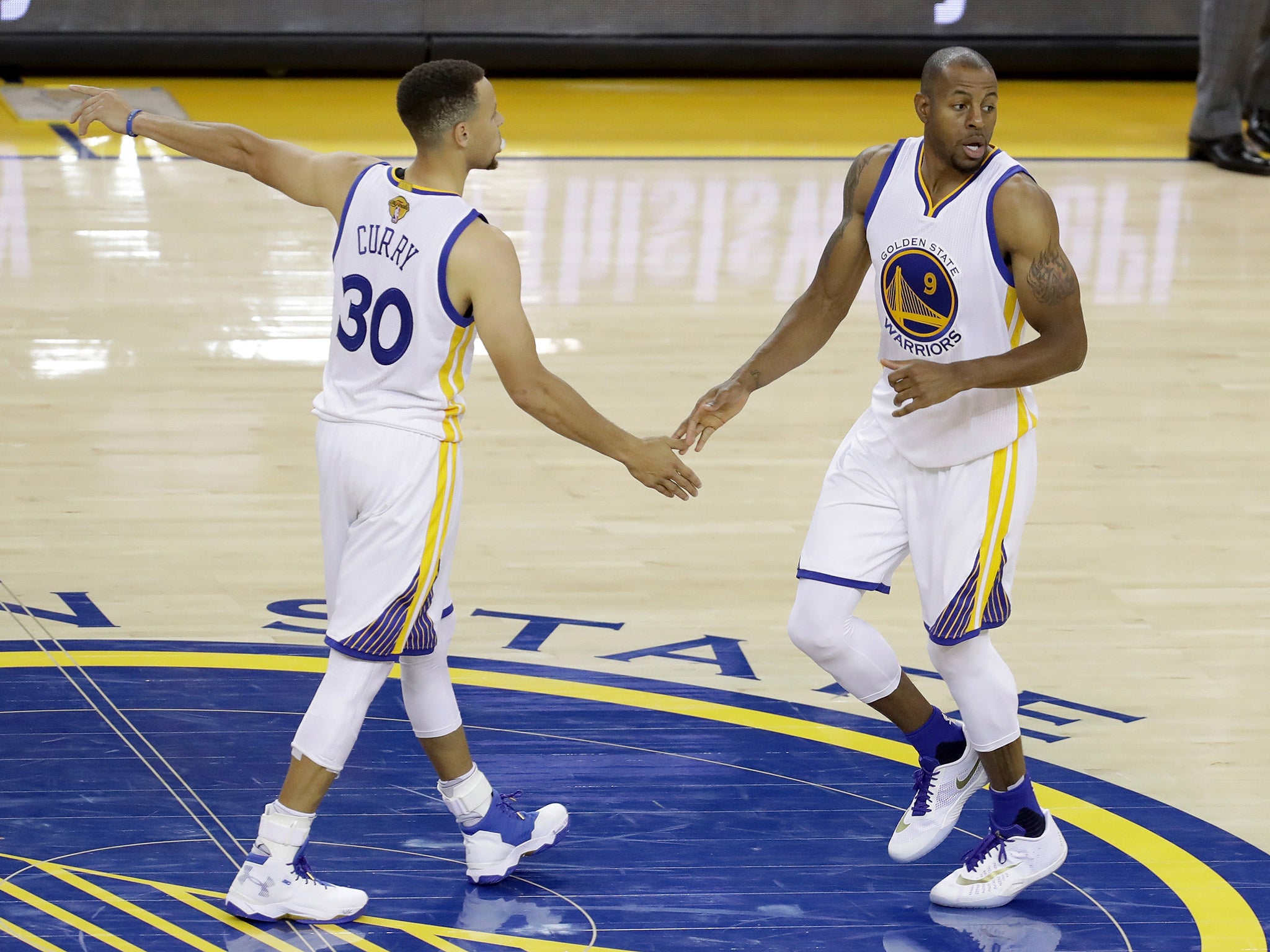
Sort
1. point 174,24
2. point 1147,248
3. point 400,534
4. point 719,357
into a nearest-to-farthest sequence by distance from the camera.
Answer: point 400,534 → point 719,357 → point 1147,248 → point 174,24

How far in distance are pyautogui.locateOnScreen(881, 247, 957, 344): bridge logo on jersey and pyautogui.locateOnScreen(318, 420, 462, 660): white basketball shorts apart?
3.03ft

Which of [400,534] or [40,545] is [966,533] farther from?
[40,545]

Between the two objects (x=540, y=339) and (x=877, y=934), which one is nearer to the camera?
(x=877, y=934)

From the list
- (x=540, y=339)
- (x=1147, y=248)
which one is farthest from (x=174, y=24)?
(x=1147, y=248)

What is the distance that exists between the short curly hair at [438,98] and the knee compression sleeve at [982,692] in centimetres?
137

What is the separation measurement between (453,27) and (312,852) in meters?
9.83

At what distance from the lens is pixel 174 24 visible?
40.9 ft

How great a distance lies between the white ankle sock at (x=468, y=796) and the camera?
142 inches

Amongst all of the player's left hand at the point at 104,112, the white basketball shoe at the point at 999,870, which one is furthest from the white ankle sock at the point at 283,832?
the player's left hand at the point at 104,112

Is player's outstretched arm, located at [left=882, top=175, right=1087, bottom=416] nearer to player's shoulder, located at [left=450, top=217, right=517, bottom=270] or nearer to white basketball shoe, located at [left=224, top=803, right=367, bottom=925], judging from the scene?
player's shoulder, located at [left=450, top=217, right=517, bottom=270]

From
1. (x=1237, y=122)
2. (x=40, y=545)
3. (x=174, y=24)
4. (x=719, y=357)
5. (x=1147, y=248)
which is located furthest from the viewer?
(x=174, y=24)

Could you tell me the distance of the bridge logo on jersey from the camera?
3.50 metres

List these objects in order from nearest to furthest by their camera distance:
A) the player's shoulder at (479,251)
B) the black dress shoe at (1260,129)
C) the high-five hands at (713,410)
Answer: the player's shoulder at (479,251)
the high-five hands at (713,410)
the black dress shoe at (1260,129)

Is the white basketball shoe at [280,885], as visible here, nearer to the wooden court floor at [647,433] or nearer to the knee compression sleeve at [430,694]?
the knee compression sleeve at [430,694]
